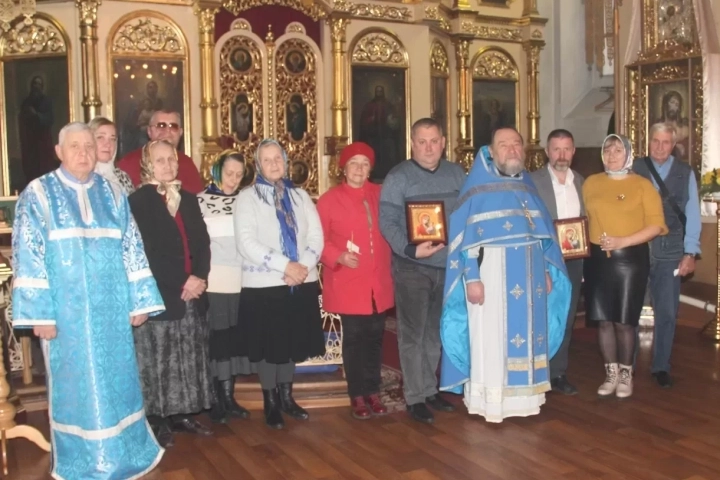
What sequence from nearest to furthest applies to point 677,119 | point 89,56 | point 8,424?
point 8,424
point 677,119
point 89,56

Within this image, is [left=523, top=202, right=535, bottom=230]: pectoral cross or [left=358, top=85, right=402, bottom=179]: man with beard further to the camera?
[left=358, top=85, right=402, bottom=179]: man with beard

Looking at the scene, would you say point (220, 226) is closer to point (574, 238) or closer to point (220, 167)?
point (220, 167)

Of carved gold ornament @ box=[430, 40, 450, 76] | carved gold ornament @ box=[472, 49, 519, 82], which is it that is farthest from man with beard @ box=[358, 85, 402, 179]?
carved gold ornament @ box=[472, 49, 519, 82]

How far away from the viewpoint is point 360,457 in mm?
4066

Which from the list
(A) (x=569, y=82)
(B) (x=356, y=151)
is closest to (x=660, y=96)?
(A) (x=569, y=82)

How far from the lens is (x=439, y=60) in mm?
11078

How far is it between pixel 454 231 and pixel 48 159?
5.77m

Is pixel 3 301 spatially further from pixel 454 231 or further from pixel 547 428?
pixel 547 428

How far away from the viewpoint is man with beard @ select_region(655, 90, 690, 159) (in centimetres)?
818

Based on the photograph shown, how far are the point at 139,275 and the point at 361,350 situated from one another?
141cm

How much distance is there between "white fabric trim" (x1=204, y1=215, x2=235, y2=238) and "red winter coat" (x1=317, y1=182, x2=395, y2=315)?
53cm

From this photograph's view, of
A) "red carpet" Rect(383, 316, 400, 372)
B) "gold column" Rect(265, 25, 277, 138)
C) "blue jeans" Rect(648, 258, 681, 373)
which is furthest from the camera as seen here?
"gold column" Rect(265, 25, 277, 138)

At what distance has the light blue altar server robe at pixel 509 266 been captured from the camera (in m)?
4.50

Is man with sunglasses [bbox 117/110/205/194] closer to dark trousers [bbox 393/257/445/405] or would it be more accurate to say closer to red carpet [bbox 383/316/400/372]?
dark trousers [bbox 393/257/445/405]
